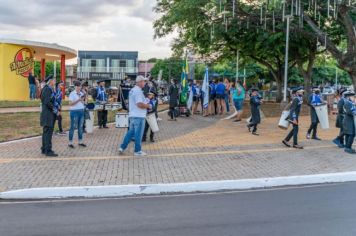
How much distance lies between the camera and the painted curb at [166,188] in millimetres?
7941

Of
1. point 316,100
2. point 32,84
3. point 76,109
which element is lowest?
point 76,109

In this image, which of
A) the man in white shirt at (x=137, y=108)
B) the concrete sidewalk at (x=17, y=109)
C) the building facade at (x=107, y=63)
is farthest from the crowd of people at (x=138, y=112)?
the building facade at (x=107, y=63)

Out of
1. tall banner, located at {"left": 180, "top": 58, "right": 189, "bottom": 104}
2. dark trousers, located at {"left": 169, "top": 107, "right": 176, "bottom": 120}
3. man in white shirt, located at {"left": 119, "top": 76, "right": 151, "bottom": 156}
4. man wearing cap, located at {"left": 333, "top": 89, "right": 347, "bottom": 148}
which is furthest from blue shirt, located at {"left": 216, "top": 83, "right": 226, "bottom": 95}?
man in white shirt, located at {"left": 119, "top": 76, "right": 151, "bottom": 156}

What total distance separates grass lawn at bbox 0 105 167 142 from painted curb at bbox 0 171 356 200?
6266mm

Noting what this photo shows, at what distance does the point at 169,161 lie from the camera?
1097cm

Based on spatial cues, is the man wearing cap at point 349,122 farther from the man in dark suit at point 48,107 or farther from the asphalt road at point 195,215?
the man in dark suit at point 48,107

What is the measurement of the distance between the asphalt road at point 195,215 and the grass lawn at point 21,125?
24.0 feet

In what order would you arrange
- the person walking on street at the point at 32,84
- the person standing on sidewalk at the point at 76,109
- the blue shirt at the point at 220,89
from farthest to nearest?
the person walking on street at the point at 32,84 → the blue shirt at the point at 220,89 → the person standing on sidewalk at the point at 76,109

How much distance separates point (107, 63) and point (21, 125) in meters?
81.9

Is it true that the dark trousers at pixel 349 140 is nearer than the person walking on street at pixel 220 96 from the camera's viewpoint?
Yes

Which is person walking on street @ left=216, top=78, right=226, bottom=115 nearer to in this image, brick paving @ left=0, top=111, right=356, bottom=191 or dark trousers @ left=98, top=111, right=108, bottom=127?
brick paving @ left=0, top=111, right=356, bottom=191

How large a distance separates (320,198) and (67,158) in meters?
5.83

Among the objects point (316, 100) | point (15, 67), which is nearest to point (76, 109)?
point (316, 100)

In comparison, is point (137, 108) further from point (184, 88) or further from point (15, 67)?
point (15, 67)
